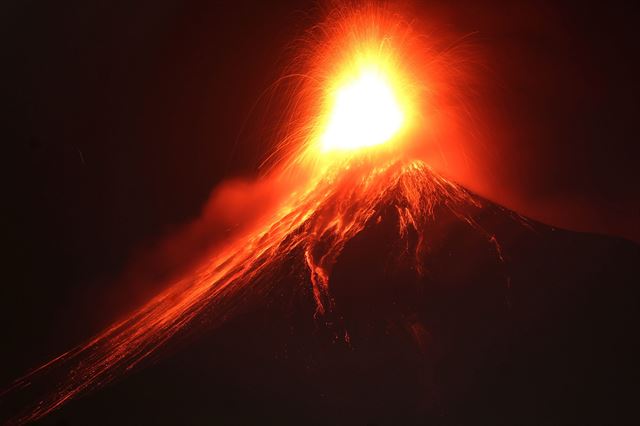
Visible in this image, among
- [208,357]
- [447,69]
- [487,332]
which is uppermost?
[447,69]

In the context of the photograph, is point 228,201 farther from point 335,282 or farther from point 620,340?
point 620,340

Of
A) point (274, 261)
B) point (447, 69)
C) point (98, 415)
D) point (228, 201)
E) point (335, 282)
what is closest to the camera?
point (98, 415)

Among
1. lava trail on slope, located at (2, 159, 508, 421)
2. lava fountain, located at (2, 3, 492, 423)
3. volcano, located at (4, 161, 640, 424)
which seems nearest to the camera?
volcano, located at (4, 161, 640, 424)

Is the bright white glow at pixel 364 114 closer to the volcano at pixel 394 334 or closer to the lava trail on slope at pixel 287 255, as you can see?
the lava trail on slope at pixel 287 255

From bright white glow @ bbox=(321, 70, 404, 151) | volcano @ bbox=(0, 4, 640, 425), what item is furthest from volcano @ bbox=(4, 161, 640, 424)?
bright white glow @ bbox=(321, 70, 404, 151)

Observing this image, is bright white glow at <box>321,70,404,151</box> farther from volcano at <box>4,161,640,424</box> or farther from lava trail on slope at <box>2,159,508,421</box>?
volcano at <box>4,161,640,424</box>

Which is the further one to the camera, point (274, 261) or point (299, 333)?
point (274, 261)

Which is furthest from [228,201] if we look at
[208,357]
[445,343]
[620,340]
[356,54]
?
[620,340]
